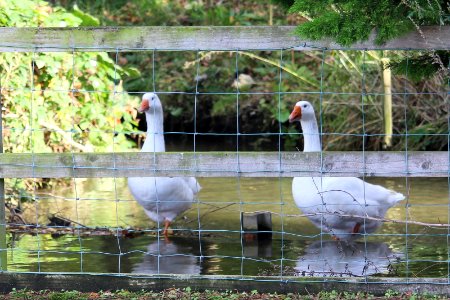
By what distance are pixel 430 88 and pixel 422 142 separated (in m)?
0.83

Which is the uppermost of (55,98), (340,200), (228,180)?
(55,98)

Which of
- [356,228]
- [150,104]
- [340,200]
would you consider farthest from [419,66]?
[150,104]

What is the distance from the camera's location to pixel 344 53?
13.6m

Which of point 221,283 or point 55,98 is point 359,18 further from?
point 55,98

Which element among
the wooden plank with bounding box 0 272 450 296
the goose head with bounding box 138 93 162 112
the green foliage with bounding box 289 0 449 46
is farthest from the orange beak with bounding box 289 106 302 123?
the green foliage with bounding box 289 0 449 46

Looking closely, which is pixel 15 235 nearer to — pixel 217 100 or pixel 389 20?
pixel 389 20

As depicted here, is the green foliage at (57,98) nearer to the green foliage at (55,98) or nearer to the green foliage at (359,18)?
the green foliage at (55,98)

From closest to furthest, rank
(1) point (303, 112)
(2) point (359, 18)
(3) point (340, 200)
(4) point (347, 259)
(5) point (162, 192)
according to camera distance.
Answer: (2) point (359, 18), (4) point (347, 259), (3) point (340, 200), (5) point (162, 192), (1) point (303, 112)

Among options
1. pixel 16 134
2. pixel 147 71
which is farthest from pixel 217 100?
pixel 16 134

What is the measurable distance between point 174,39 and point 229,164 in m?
0.88

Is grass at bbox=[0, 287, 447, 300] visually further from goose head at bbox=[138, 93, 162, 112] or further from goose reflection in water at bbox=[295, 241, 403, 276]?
goose head at bbox=[138, 93, 162, 112]

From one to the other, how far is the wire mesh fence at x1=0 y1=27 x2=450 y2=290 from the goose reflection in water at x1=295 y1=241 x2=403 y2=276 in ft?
0.07

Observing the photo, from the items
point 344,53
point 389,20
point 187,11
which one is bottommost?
point 389,20

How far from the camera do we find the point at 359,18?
524 cm
